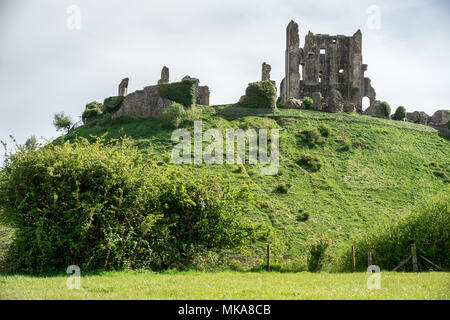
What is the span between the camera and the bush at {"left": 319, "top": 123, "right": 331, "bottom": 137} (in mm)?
50562

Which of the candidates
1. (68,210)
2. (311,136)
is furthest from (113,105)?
(68,210)

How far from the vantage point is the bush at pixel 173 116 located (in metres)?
48.4

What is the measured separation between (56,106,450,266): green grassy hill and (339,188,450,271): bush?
5042 mm

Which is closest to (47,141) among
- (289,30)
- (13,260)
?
(13,260)

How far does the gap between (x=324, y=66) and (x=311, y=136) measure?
34.2 metres

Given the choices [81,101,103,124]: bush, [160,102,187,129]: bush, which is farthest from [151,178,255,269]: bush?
[81,101,103,124]: bush

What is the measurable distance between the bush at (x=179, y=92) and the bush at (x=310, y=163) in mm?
17801

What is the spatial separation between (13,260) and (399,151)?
4458 centimetres

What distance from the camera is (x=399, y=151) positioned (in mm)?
49406

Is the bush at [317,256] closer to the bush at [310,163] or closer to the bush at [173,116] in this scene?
the bush at [310,163]

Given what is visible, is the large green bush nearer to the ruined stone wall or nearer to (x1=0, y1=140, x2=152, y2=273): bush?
(x1=0, y1=140, x2=152, y2=273): bush

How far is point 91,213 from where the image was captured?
1717cm

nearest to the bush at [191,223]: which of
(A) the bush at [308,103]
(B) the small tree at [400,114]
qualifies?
(A) the bush at [308,103]

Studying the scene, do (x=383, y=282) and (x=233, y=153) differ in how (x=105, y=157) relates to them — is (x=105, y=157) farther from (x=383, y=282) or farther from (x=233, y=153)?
(x=233, y=153)
